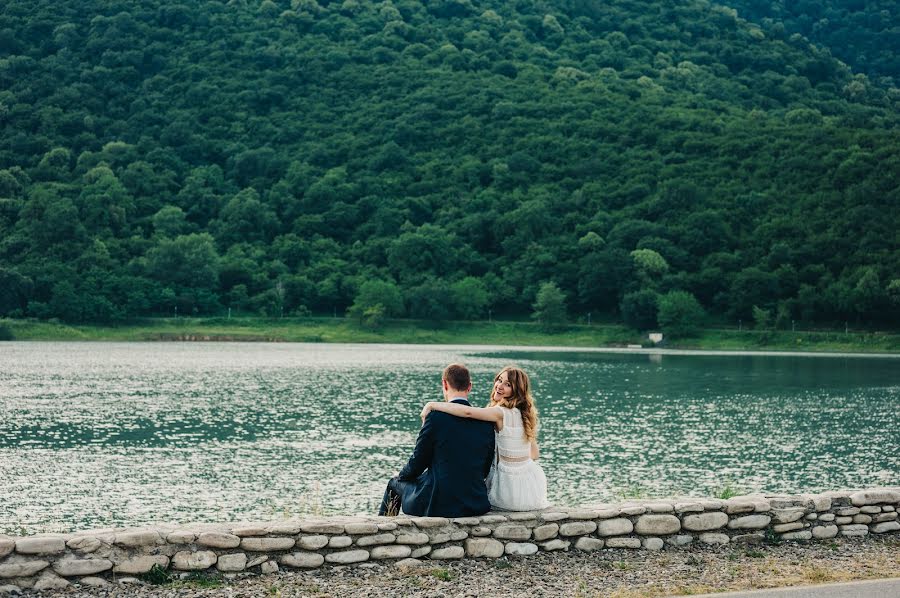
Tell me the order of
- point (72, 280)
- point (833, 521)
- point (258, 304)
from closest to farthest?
point (833, 521) < point (72, 280) < point (258, 304)

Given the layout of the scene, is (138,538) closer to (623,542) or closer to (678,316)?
(623,542)

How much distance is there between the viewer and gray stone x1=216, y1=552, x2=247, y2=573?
30.0 ft

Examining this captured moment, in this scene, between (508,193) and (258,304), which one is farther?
(508,193)

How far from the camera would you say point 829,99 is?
17712 cm

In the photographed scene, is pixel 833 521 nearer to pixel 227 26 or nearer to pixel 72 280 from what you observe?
pixel 72 280

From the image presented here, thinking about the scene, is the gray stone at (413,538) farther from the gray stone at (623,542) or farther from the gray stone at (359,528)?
the gray stone at (623,542)

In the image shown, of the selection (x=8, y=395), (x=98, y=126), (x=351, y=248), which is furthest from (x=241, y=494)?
(x=98, y=126)

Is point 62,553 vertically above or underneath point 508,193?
underneath

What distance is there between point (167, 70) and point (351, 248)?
66.4 meters

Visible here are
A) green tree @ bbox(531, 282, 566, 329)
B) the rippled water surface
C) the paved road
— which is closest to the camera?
the paved road

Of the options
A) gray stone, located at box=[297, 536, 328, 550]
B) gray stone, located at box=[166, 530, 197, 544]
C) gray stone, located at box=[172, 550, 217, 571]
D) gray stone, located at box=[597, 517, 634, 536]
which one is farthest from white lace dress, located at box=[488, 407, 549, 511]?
gray stone, located at box=[166, 530, 197, 544]

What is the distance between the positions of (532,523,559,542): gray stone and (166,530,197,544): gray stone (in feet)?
11.3

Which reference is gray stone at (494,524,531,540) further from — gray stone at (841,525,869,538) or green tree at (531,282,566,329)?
green tree at (531,282,566,329)

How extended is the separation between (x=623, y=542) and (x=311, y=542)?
3359 mm
